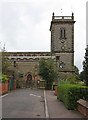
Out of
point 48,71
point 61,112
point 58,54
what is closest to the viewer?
point 61,112

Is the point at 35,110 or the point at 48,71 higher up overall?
the point at 48,71

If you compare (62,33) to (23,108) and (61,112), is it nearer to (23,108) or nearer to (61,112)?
(23,108)

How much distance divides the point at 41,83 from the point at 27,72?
199 inches

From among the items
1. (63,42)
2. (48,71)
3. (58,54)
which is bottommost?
(48,71)

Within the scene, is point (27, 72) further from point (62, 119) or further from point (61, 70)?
point (62, 119)

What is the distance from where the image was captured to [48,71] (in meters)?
56.4

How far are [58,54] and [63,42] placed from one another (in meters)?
2.86

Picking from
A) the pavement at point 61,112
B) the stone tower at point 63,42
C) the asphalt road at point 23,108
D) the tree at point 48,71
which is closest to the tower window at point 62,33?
the stone tower at point 63,42

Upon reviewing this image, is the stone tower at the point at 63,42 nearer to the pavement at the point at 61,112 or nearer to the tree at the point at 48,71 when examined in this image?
the tree at the point at 48,71

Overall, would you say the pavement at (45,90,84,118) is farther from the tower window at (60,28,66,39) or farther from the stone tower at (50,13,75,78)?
the tower window at (60,28,66,39)

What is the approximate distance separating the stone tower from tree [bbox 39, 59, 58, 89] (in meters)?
8.83

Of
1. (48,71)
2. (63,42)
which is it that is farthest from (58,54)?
(48,71)

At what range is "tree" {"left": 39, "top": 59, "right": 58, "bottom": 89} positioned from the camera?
56.6 m

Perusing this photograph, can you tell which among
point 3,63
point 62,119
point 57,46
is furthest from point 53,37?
point 62,119
